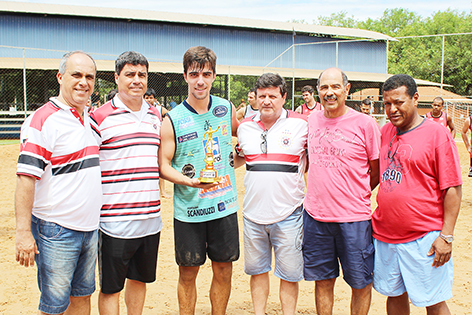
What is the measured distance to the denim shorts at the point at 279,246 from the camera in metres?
3.44

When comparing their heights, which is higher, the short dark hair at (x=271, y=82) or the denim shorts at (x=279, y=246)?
the short dark hair at (x=271, y=82)

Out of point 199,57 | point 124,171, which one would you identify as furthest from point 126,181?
point 199,57

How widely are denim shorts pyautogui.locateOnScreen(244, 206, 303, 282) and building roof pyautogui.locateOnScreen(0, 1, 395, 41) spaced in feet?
71.6

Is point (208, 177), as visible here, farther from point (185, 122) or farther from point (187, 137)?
point (185, 122)

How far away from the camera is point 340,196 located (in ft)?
10.6

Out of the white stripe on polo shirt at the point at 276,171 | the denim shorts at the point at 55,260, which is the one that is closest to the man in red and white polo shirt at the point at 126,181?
the denim shorts at the point at 55,260

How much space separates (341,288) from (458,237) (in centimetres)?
276

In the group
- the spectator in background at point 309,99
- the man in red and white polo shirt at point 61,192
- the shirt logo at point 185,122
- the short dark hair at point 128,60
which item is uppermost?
Result: the spectator in background at point 309,99

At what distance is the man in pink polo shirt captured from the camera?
3.21 metres

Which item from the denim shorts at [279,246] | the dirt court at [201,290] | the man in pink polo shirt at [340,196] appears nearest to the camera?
the man in pink polo shirt at [340,196]

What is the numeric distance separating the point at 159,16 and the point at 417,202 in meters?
26.8

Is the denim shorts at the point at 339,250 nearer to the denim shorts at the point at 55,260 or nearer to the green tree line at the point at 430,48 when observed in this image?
the denim shorts at the point at 55,260

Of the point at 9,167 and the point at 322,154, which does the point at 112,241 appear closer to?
the point at 322,154

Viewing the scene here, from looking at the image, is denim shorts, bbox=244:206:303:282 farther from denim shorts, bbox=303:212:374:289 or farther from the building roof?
the building roof
